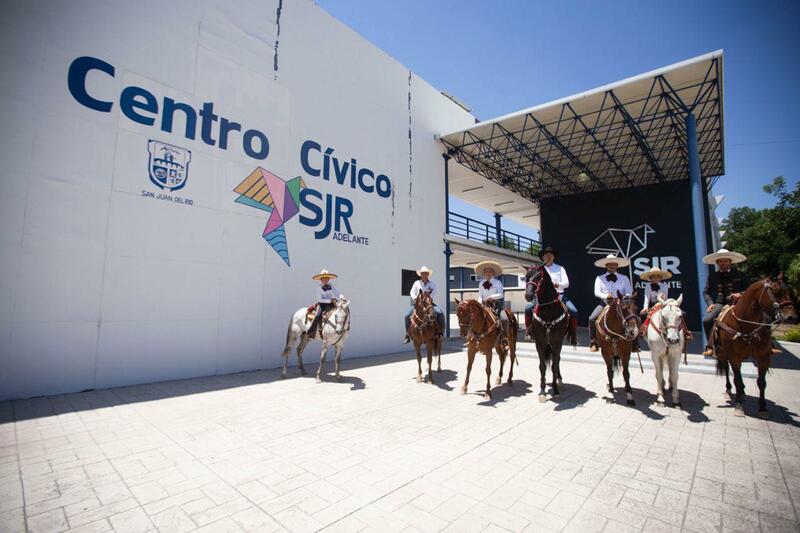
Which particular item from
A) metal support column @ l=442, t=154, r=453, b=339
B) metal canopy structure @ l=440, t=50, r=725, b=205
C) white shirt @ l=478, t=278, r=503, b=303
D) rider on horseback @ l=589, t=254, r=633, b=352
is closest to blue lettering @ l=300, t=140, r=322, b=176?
white shirt @ l=478, t=278, r=503, b=303

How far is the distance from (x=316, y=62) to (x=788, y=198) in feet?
143

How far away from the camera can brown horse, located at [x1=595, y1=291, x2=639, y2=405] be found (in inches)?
224

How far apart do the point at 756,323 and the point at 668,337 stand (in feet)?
3.68

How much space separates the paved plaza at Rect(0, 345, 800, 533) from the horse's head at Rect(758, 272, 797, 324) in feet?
4.99

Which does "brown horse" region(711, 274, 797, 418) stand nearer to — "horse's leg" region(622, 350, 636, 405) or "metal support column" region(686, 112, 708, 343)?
"horse's leg" region(622, 350, 636, 405)

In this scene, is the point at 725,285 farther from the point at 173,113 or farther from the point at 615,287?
the point at 173,113

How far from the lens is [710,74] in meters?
10.2

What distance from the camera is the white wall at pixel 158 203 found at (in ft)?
19.8

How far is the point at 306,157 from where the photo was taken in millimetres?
10211

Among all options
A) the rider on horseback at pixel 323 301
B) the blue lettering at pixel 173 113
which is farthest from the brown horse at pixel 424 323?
the blue lettering at pixel 173 113

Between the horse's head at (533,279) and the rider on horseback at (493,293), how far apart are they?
2.39 feet

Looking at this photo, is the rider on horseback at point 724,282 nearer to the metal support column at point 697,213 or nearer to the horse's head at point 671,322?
the horse's head at point 671,322

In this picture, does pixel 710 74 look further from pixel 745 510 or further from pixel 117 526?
pixel 117 526

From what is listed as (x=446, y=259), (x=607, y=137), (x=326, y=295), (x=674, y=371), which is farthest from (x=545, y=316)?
(x=607, y=137)
